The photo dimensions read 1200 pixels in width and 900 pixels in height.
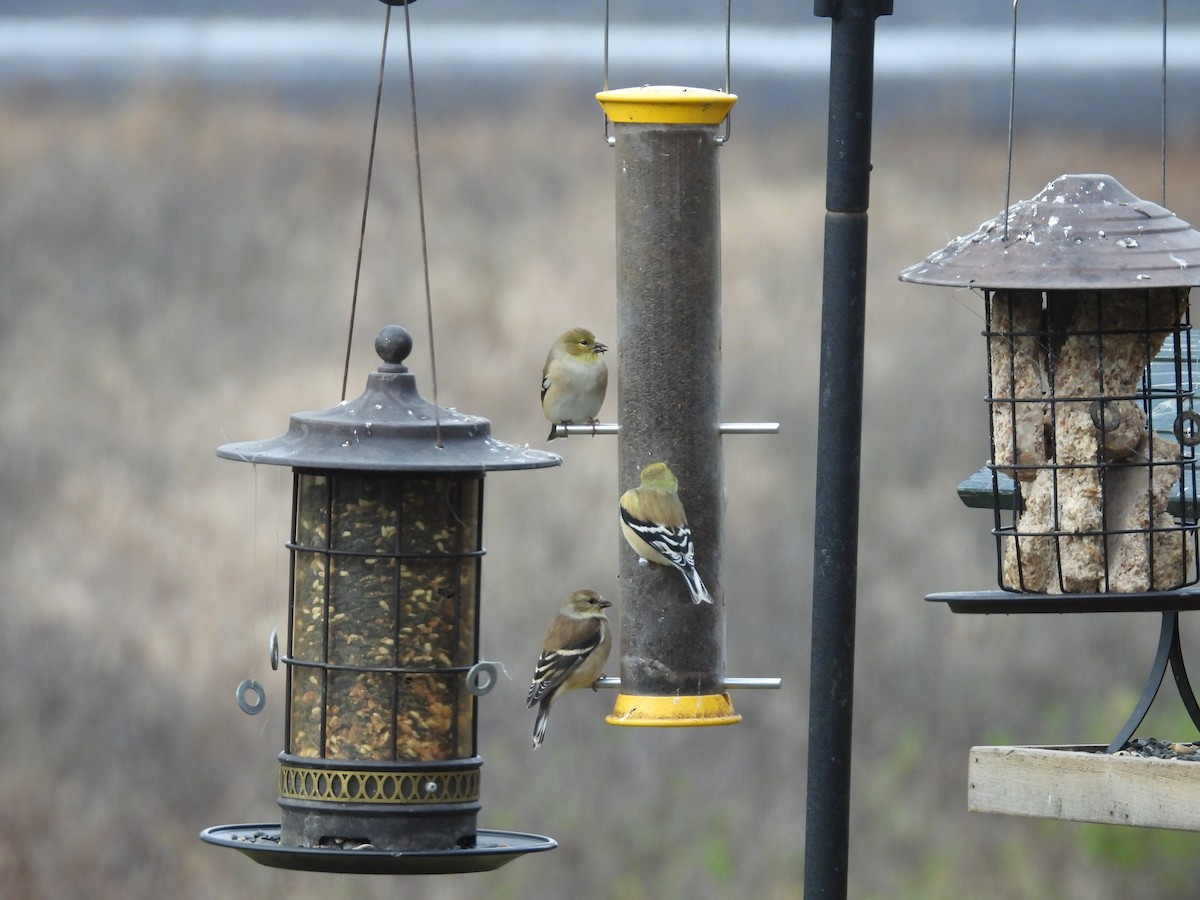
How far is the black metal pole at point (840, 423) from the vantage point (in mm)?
4445

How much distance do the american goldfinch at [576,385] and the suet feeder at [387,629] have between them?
188 cm

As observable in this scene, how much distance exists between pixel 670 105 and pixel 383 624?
1.90 m

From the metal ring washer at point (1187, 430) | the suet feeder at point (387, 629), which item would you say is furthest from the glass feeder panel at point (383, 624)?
the metal ring washer at point (1187, 430)

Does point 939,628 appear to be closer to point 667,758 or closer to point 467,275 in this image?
point 667,758

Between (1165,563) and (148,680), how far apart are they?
795 cm

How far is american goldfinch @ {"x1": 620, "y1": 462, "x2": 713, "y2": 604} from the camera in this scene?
19.3 feet

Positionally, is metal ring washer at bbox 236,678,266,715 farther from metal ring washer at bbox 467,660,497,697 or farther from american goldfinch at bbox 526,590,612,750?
american goldfinch at bbox 526,590,612,750

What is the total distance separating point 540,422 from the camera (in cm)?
1174

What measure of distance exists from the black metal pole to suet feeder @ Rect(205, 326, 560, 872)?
0.89 m

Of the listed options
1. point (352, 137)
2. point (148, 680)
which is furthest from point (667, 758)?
point (352, 137)

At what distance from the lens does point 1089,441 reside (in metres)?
5.18

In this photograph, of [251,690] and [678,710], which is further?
[678,710]

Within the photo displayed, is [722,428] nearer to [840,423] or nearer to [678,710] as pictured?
[678,710]

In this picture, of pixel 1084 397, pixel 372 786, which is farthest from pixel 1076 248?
pixel 372 786
